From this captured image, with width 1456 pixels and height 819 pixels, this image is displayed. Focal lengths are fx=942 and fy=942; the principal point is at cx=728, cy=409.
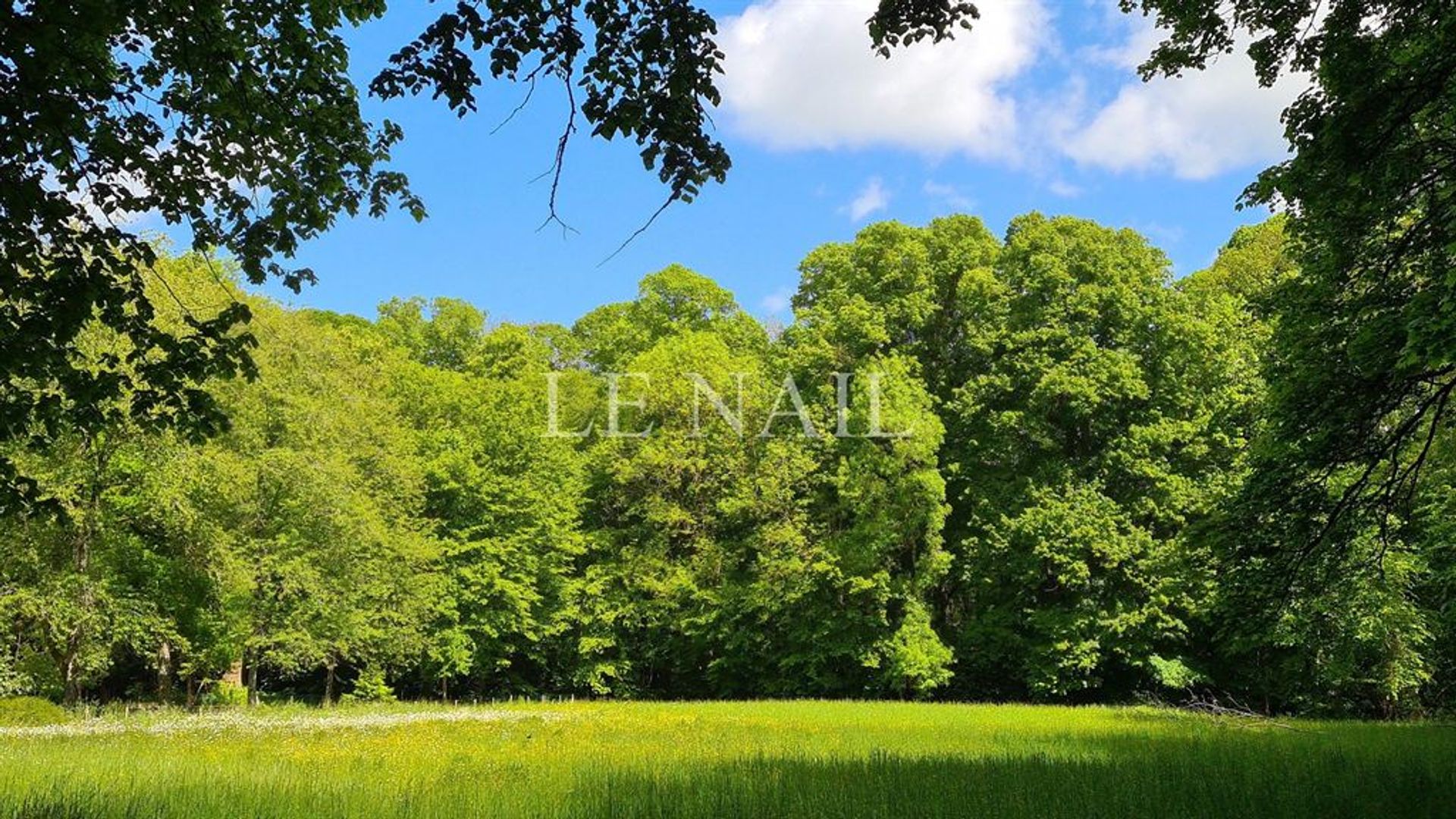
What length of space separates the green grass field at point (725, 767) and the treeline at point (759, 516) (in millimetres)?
5820

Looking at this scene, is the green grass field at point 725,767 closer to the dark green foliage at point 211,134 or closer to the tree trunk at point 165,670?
the dark green foliage at point 211,134

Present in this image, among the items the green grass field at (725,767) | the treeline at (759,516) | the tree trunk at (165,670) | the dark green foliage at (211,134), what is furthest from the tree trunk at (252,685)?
the dark green foliage at (211,134)

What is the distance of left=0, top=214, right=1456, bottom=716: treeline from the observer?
76.3 feet

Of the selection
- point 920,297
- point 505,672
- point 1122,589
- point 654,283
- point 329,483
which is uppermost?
point 654,283

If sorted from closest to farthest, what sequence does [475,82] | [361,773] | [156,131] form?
1. [475,82]
2. [156,131]
3. [361,773]

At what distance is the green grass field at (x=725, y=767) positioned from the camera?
26.6 feet

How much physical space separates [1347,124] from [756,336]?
32.0 m

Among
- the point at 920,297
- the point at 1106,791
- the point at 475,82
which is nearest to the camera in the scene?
the point at 475,82

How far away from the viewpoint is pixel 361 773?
10828 millimetres

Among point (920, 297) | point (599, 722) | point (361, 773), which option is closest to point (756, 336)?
point (920, 297)

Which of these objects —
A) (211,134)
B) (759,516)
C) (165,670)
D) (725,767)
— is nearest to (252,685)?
(165,670)

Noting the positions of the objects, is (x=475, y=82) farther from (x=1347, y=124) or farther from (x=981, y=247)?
(x=981, y=247)

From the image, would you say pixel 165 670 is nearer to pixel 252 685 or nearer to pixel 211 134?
pixel 252 685

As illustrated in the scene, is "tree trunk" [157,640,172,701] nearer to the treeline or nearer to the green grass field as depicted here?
the treeline
